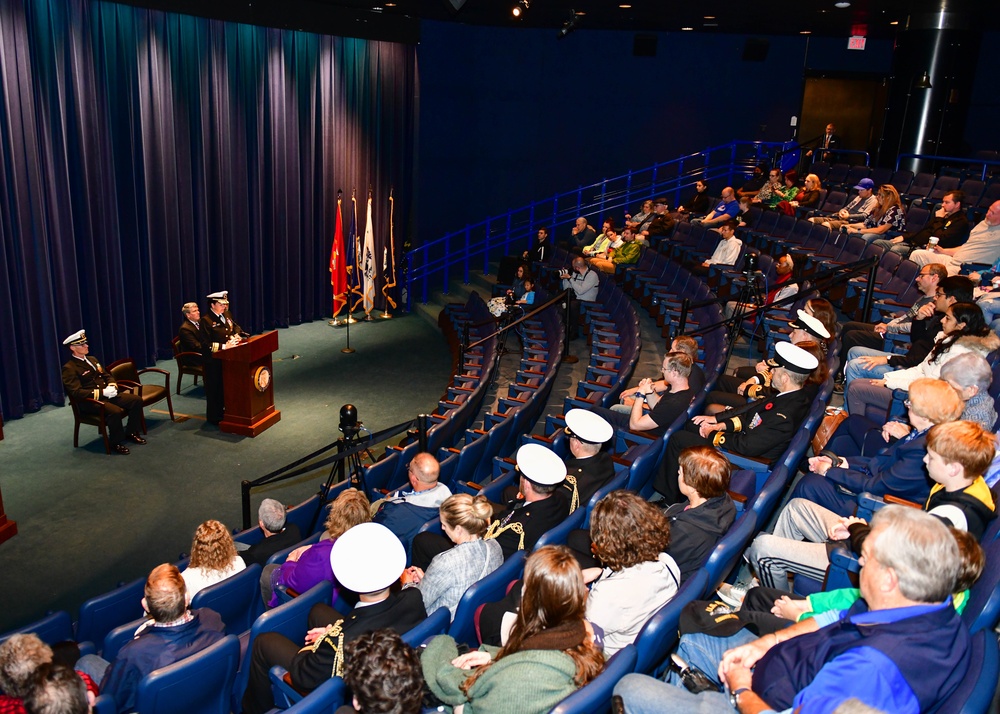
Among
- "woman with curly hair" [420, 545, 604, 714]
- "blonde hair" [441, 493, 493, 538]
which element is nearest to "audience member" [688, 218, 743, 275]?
"blonde hair" [441, 493, 493, 538]

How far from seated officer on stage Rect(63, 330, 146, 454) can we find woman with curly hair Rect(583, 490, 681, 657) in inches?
232

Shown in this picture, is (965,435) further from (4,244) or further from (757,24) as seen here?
(757,24)

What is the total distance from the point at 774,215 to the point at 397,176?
20.5 ft

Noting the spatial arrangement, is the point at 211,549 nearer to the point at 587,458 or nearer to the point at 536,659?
the point at 587,458

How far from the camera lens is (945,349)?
4852mm

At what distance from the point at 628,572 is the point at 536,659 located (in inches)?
28.6

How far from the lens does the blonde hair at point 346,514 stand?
402cm

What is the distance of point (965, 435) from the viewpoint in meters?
3.06

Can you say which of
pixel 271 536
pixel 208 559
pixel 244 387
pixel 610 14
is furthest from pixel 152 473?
pixel 610 14

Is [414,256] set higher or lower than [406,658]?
lower

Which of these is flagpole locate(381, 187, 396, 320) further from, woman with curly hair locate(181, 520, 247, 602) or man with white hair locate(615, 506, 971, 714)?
man with white hair locate(615, 506, 971, 714)

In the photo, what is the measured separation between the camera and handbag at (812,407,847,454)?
4.72 metres

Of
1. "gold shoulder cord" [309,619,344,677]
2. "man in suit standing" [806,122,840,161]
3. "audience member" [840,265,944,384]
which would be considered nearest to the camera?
"gold shoulder cord" [309,619,344,677]

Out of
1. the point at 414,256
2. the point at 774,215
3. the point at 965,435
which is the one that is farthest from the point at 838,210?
the point at 965,435
